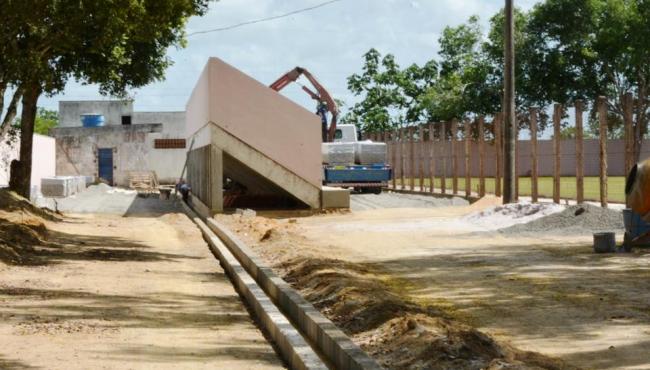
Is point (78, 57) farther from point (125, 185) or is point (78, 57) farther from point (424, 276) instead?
point (125, 185)

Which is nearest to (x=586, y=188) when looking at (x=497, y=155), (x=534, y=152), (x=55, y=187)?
(x=497, y=155)

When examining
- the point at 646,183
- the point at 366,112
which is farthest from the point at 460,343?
the point at 366,112

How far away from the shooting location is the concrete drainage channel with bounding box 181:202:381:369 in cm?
918

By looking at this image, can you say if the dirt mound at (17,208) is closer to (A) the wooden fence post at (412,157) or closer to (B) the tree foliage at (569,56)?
(A) the wooden fence post at (412,157)

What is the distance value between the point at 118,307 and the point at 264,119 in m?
19.3

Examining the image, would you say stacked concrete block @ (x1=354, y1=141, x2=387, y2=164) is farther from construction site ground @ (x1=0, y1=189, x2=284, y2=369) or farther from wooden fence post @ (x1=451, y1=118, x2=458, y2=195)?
construction site ground @ (x1=0, y1=189, x2=284, y2=369)

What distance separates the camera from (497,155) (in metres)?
36.3

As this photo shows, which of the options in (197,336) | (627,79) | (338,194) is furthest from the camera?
(627,79)

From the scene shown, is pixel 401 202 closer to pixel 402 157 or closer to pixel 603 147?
pixel 402 157

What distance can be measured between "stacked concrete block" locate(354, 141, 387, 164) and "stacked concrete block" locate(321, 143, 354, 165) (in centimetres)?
36

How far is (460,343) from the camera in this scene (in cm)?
900

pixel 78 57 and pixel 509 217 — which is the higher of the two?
pixel 78 57

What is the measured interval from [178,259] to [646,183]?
7.93 meters

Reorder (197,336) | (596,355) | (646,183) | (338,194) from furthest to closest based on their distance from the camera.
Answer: (338,194) → (646,183) → (197,336) → (596,355)
